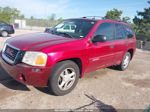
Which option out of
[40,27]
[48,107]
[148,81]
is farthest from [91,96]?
[40,27]

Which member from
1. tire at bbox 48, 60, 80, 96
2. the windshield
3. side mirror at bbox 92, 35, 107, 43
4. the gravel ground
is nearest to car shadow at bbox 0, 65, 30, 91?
the gravel ground

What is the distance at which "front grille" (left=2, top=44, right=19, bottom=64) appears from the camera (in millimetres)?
2938

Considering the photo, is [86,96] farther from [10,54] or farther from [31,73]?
[10,54]

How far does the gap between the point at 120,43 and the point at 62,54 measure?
251 centimetres

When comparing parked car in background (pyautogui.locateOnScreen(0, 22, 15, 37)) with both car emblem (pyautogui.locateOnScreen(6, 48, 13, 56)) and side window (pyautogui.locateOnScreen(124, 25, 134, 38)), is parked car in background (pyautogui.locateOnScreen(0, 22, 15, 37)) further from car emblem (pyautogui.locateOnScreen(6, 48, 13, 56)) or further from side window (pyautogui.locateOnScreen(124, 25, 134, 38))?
side window (pyautogui.locateOnScreen(124, 25, 134, 38))

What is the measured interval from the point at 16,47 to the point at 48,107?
1387 mm

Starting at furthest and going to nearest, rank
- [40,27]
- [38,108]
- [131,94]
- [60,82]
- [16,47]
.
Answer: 1. [40,27]
2. [131,94]
3. [60,82]
4. [16,47]
5. [38,108]

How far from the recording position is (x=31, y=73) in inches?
108

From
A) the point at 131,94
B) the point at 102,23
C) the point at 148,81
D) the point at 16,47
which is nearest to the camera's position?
the point at 16,47

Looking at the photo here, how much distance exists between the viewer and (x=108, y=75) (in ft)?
16.0

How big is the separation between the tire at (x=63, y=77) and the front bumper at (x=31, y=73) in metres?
0.14

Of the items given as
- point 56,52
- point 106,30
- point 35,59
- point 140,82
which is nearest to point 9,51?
point 35,59

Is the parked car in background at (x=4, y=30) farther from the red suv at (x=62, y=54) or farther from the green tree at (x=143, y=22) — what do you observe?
the green tree at (x=143, y=22)

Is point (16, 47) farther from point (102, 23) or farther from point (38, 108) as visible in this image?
point (102, 23)
